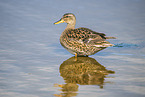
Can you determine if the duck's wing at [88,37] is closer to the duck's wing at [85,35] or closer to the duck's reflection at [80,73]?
the duck's wing at [85,35]

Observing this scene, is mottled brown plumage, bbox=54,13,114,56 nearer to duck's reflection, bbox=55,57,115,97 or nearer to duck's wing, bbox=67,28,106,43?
duck's wing, bbox=67,28,106,43

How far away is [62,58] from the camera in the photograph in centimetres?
865

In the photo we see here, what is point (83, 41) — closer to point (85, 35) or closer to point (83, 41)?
point (83, 41)

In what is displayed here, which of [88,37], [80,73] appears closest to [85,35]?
[88,37]

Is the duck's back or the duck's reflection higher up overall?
the duck's back

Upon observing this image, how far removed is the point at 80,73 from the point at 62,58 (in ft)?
4.56

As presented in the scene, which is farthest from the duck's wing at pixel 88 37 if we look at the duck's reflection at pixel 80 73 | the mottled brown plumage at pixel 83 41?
the duck's reflection at pixel 80 73

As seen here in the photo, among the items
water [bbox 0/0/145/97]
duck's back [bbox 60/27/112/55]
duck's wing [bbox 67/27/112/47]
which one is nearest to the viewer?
water [bbox 0/0/145/97]

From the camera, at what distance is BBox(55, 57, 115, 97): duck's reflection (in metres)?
6.32

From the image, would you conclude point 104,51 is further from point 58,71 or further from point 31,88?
point 31,88

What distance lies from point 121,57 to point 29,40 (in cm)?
297

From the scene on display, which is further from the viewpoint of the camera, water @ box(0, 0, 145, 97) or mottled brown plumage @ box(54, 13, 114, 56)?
mottled brown plumage @ box(54, 13, 114, 56)

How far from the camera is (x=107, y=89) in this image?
6.25m

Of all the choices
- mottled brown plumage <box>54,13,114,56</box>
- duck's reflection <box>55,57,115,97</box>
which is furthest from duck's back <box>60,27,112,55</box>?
duck's reflection <box>55,57,115,97</box>
